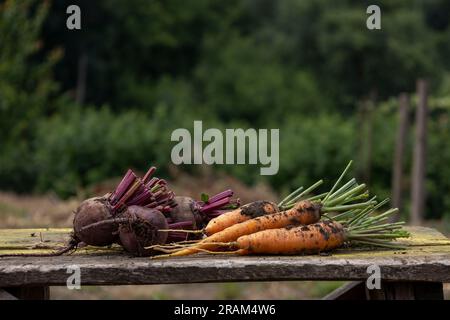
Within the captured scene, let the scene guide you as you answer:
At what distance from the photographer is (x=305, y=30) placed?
43344 mm

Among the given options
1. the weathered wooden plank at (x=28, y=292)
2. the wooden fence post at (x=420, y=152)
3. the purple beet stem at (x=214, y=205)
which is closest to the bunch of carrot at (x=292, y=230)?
the purple beet stem at (x=214, y=205)

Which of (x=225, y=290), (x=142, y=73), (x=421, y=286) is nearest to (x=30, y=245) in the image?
(x=421, y=286)

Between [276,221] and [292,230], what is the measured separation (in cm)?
16

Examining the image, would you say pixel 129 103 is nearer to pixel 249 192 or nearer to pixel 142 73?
pixel 142 73

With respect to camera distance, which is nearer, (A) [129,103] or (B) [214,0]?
(A) [129,103]

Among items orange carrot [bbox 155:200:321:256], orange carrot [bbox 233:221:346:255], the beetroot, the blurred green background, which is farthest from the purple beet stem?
the blurred green background

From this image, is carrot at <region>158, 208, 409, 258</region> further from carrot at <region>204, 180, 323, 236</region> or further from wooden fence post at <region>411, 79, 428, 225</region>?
wooden fence post at <region>411, 79, 428, 225</region>

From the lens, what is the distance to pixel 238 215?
3367 mm

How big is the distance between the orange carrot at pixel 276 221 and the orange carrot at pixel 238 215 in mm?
64

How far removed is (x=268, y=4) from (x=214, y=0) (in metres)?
3.06

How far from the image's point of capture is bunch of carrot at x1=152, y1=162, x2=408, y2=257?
3.13 metres

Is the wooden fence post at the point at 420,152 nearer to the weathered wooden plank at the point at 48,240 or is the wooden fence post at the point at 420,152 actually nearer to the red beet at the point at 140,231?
the weathered wooden plank at the point at 48,240

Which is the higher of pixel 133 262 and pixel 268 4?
pixel 268 4

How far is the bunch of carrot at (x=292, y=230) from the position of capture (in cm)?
313
